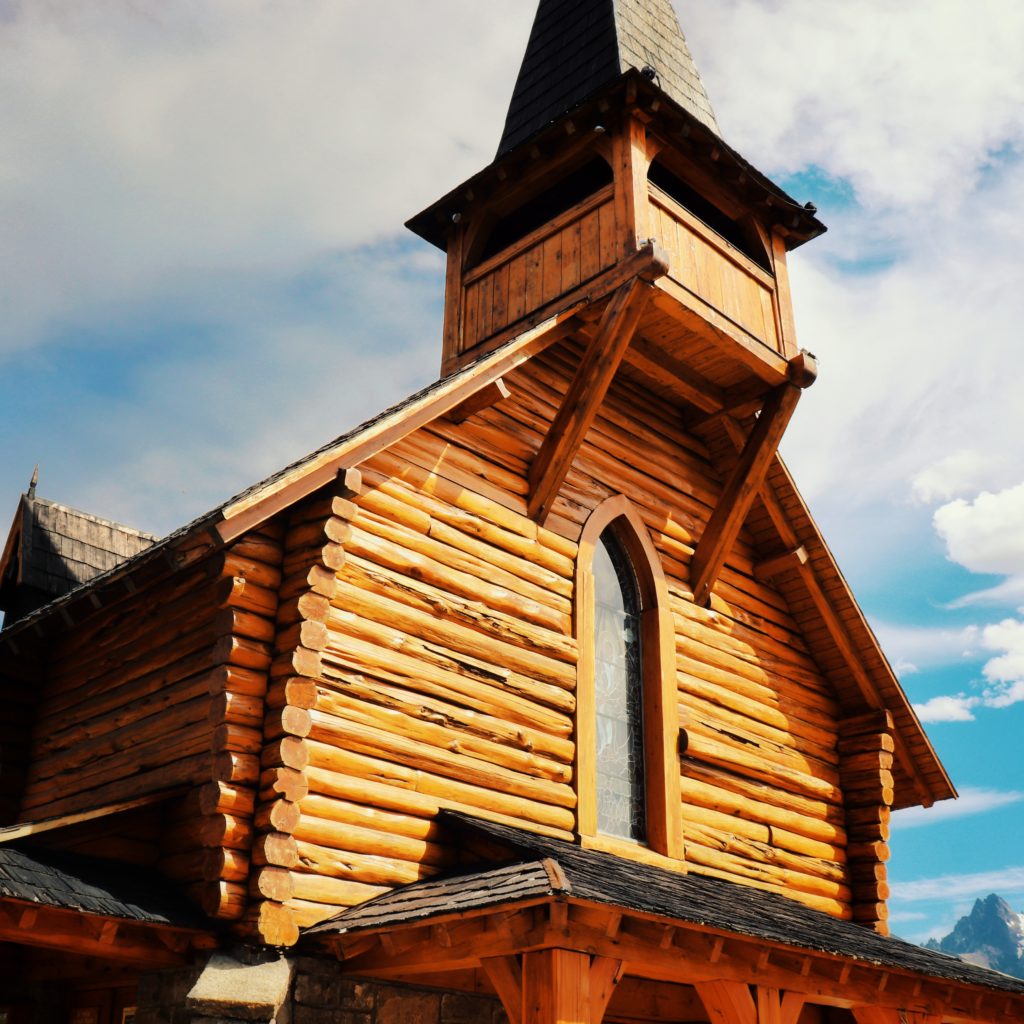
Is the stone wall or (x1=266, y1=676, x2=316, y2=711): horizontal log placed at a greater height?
(x1=266, y1=676, x2=316, y2=711): horizontal log

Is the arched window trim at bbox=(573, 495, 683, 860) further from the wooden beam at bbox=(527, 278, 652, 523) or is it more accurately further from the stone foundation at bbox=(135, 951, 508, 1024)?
the stone foundation at bbox=(135, 951, 508, 1024)

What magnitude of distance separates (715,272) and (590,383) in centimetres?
246

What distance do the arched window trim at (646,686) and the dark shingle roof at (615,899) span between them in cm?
53

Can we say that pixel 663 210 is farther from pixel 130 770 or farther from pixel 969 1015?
pixel 969 1015

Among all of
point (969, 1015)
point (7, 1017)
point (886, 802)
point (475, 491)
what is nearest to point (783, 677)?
point (886, 802)

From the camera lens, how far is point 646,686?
1158 centimetres

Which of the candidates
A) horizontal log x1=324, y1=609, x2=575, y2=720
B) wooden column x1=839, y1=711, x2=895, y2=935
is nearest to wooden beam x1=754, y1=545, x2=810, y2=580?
wooden column x1=839, y1=711, x2=895, y2=935

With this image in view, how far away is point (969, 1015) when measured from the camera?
9.98 metres

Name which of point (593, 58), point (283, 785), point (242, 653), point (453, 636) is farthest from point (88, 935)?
point (593, 58)

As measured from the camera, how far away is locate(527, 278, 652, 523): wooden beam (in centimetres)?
1076

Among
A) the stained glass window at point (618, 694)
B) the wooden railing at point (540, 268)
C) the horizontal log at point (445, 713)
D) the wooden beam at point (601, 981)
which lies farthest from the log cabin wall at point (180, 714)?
the wooden railing at point (540, 268)

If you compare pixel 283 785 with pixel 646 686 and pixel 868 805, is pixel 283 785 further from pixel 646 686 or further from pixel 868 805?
pixel 868 805

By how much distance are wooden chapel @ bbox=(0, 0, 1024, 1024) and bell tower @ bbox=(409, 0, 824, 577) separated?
51 mm

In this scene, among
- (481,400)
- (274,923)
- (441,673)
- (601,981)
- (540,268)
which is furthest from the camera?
→ (540,268)
